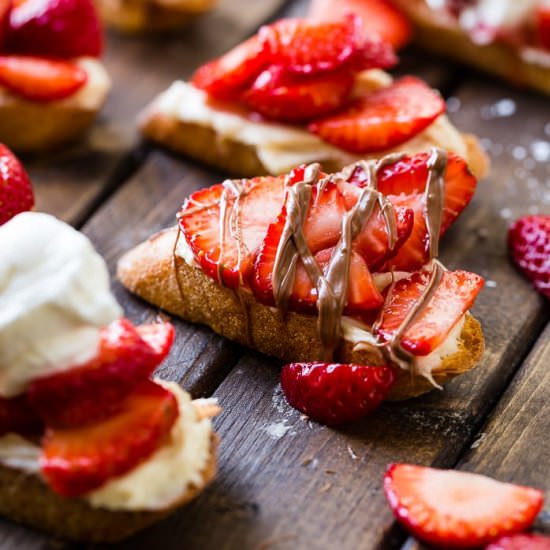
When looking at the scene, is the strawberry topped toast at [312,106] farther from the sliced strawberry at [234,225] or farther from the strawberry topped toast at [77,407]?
the strawberry topped toast at [77,407]

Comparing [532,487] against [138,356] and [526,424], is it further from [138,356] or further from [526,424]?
A: [138,356]

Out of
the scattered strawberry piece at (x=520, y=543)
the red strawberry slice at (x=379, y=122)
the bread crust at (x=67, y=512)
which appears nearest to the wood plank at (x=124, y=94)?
the red strawberry slice at (x=379, y=122)

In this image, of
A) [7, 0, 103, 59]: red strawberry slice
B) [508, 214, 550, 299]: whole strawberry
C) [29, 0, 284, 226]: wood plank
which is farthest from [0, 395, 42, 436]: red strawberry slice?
[7, 0, 103, 59]: red strawberry slice

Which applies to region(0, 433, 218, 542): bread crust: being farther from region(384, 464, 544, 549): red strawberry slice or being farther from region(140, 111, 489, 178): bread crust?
region(140, 111, 489, 178): bread crust

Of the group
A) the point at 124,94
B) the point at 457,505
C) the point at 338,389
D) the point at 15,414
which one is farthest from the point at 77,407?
the point at 124,94

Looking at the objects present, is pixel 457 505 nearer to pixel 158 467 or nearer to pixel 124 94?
pixel 158 467

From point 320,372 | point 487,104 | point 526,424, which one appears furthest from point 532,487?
point 487,104
